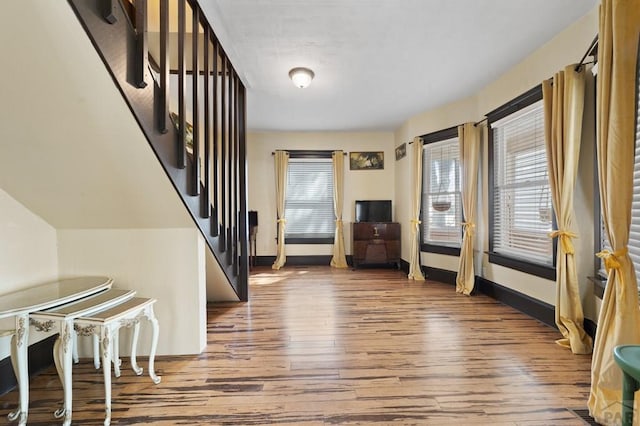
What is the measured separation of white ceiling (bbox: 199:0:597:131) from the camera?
7.07 feet

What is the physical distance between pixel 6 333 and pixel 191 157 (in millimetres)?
1382

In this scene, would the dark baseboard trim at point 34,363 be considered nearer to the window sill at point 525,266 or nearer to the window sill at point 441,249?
the window sill at point 525,266

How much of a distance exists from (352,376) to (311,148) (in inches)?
177

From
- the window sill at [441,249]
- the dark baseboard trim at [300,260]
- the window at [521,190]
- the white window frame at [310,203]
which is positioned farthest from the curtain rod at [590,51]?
the dark baseboard trim at [300,260]

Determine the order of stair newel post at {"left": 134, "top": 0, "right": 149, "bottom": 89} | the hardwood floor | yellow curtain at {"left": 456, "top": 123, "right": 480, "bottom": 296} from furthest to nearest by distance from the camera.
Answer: yellow curtain at {"left": 456, "top": 123, "right": 480, "bottom": 296} → the hardwood floor → stair newel post at {"left": 134, "top": 0, "right": 149, "bottom": 89}

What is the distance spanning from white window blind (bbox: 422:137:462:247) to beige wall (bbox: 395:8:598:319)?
29 centimetres

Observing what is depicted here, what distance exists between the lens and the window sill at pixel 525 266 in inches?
107

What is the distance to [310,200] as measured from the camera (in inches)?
228

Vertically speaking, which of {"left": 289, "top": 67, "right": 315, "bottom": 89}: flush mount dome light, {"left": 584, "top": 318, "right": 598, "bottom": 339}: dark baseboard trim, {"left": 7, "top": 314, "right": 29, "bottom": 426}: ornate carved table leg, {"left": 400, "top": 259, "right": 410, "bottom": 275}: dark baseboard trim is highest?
{"left": 289, "top": 67, "right": 315, "bottom": 89}: flush mount dome light

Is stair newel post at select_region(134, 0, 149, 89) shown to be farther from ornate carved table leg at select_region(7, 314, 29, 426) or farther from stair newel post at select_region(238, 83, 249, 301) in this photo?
stair newel post at select_region(238, 83, 249, 301)

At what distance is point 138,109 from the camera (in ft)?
4.48

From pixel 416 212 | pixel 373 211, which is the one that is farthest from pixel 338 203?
pixel 416 212

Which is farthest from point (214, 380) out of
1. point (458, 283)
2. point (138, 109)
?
point (458, 283)

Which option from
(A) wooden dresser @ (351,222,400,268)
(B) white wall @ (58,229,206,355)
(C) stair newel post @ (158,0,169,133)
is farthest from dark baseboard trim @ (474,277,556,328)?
(C) stair newel post @ (158,0,169,133)
